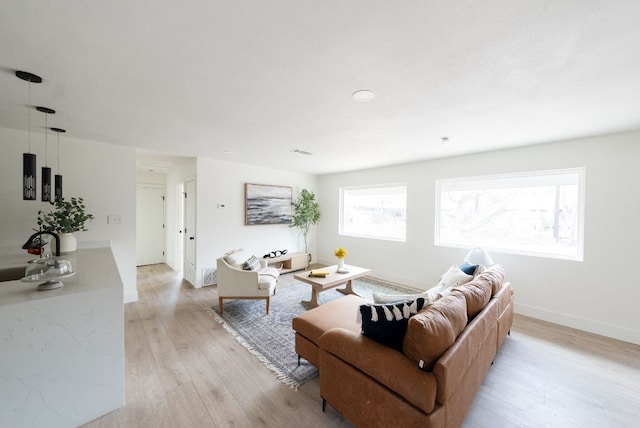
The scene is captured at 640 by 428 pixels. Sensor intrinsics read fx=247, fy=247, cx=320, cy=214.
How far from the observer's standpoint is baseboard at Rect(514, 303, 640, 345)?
278 cm

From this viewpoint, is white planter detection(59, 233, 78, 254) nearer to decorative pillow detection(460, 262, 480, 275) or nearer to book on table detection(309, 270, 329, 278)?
book on table detection(309, 270, 329, 278)

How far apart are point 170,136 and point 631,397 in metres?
5.22

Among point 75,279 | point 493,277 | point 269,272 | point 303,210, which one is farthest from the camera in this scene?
point 303,210

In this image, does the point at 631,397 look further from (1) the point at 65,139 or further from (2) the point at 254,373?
(1) the point at 65,139

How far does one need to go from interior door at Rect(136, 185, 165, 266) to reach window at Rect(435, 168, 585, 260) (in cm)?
643

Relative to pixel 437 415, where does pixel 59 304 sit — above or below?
above

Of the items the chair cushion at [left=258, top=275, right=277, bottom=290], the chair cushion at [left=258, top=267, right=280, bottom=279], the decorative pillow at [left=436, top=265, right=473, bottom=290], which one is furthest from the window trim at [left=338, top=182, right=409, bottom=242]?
the chair cushion at [left=258, top=275, right=277, bottom=290]

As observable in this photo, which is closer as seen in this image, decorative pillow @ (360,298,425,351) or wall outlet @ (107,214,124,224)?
decorative pillow @ (360,298,425,351)

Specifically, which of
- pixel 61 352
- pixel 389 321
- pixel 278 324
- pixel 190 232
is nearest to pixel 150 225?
pixel 190 232

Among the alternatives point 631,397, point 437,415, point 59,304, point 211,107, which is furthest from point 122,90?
point 631,397

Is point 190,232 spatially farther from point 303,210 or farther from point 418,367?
point 418,367

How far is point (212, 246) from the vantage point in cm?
467

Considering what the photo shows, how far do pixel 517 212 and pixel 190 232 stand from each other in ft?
18.3

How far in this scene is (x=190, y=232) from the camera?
4777 mm
